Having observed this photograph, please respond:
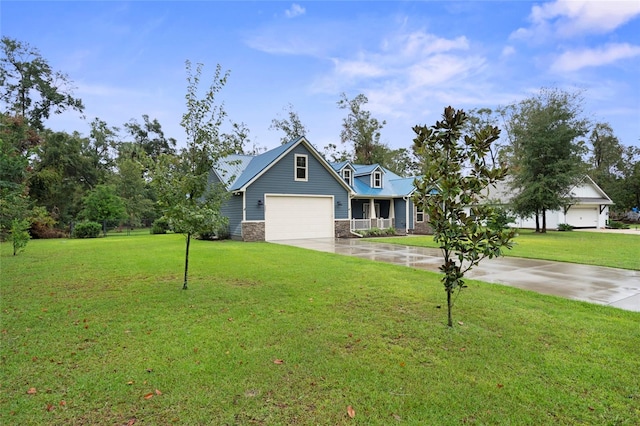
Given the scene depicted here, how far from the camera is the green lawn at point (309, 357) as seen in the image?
278 centimetres

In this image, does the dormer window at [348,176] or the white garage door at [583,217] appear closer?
the dormer window at [348,176]

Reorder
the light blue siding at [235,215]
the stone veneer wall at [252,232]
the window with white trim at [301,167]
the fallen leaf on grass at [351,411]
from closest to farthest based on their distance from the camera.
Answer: the fallen leaf on grass at [351,411] → the stone veneer wall at [252,232] → the light blue siding at [235,215] → the window with white trim at [301,167]

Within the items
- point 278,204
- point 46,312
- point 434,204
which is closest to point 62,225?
point 278,204

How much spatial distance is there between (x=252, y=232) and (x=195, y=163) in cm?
1199

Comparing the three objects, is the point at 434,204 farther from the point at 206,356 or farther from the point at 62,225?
the point at 62,225

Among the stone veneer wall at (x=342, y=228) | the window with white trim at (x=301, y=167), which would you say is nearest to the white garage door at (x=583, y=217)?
the stone veneer wall at (x=342, y=228)

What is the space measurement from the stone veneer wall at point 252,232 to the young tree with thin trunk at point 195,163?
1151cm

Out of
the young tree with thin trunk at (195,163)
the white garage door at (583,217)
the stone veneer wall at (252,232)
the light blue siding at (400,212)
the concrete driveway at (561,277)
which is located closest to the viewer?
the young tree with thin trunk at (195,163)

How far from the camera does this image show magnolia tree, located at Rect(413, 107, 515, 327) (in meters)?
4.12

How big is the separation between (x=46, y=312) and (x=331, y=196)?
16879 mm

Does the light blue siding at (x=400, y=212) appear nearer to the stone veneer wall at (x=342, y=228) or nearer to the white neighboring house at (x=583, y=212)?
the stone veneer wall at (x=342, y=228)

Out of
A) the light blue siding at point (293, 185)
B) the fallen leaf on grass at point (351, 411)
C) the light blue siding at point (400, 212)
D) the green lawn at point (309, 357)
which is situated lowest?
the fallen leaf on grass at point (351, 411)

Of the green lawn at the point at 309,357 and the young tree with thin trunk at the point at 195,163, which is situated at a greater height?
the young tree with thin trunk at the point at 195,163

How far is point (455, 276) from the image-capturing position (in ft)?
14.5
